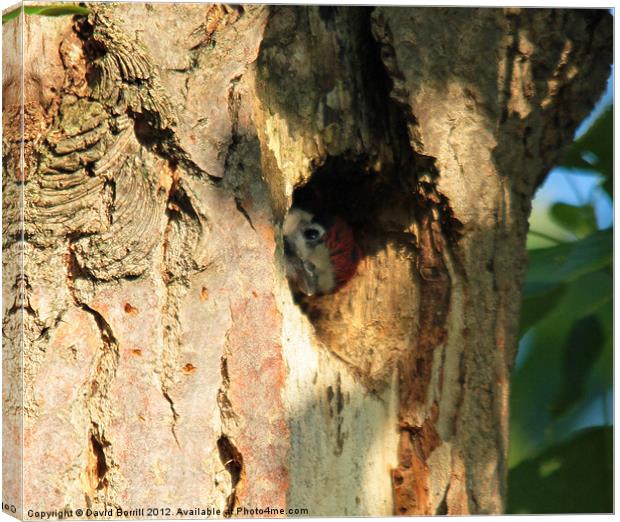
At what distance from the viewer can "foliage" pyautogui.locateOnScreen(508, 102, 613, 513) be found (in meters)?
2.43

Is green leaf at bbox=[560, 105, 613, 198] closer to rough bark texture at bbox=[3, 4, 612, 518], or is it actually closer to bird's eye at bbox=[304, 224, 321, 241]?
rough bark texture at bbox=[3, 4, 612, 518]

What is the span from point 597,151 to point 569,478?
1.02 meters

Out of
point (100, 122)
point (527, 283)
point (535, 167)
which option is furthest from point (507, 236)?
point (100, 122)

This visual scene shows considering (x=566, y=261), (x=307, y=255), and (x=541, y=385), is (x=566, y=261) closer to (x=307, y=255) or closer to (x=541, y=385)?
(x=541, y=385)

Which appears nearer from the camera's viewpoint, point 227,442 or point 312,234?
point 227,442

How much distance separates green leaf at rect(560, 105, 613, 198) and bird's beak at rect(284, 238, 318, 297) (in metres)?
0.88

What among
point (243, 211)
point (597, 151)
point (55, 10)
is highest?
point (55, 10)

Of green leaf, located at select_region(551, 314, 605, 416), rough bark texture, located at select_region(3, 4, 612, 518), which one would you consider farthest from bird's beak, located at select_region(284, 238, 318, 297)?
green leaf, located at select_region(551, 314, 605, 416)

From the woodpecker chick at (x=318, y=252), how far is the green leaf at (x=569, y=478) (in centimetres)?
88

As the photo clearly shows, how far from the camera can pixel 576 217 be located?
8.87 feet

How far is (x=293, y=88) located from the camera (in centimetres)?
212

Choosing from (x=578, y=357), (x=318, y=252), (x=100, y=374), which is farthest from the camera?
(x=318, y=252)

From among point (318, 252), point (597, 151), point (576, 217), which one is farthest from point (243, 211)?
point (576, 217)

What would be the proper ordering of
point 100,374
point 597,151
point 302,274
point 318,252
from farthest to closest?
point 318,252 → point 302,274 → point 597,151 → point 100,374
